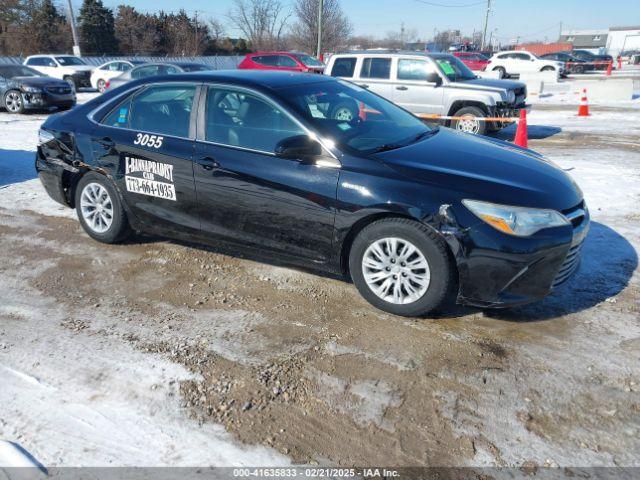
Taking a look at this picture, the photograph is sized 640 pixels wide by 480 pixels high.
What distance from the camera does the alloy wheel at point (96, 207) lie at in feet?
16.4

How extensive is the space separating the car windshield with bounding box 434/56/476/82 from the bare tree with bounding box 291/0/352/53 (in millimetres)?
33110

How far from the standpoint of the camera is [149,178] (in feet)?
15.1

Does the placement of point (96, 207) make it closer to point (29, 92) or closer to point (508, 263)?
point (508, 263)

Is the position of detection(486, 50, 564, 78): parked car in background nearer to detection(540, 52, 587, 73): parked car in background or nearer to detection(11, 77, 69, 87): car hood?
detection(540, 52, 587, 73): parked car in background

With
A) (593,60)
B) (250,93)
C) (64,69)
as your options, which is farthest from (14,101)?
(593,60)

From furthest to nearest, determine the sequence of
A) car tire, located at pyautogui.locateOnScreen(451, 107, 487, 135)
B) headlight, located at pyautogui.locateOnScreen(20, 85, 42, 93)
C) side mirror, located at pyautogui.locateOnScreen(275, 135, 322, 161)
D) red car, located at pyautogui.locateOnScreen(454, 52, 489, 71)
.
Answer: red car, located at pyautogui.locateOnScreen(454, 52, 489, 71) < headlight, located at pyautogui.locateOnScreen(20, 85, 42, 93) < car tire, located at pyautogui.locateOnScreen(451, 107, 487, 135) < side mirror, located at pyautogui.locateOnScreen(275, 135, 322, 161)

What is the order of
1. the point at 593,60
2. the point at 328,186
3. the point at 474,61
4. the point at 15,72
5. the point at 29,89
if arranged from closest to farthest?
1. the point at 328,186
2. the point at 29,89
3. the point at 15,72
4. the point at 474,61
5. the point at 593,60

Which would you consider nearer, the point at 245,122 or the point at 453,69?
the point at 245,122

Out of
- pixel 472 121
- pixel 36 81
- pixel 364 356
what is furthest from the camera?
pixel 36 81

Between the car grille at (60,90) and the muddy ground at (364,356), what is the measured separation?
12.4m

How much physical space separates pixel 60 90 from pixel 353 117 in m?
14.3

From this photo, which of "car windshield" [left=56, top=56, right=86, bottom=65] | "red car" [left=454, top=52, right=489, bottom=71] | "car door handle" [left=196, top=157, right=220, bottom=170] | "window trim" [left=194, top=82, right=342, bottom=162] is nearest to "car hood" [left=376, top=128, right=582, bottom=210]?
"window trim" [left=194, top=82, right=342, bottom=162]

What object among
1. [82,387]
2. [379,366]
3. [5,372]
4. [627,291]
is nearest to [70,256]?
[5,372]

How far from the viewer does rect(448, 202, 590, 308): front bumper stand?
11.0 feet
